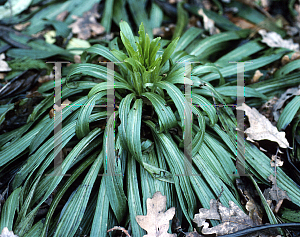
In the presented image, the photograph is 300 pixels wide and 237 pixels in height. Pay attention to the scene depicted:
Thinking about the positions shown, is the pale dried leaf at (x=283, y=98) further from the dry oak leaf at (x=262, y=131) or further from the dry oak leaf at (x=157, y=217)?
the dry oak leaf at (x=157, y=217)

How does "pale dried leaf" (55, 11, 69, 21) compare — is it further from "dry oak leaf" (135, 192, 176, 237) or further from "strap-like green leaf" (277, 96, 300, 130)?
"strap-like green leaf" (277, 96, 300, 130)

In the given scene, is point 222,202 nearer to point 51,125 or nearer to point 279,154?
point 279,154

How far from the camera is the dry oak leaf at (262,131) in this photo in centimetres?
170

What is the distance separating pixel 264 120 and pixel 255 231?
85cm

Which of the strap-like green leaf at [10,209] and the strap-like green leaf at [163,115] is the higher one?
the strap-like green leaf at [163,115]

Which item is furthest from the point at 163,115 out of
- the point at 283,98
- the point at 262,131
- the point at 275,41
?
the point at 275,41

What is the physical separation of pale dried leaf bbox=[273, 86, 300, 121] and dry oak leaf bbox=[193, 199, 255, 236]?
91 cm

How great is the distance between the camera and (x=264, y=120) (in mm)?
1808

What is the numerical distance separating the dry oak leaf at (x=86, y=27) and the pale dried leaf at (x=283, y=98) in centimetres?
195

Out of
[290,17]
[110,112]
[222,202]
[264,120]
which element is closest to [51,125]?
[110,112]

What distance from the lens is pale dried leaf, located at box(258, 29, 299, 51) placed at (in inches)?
95.8

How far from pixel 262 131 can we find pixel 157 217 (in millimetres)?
1015

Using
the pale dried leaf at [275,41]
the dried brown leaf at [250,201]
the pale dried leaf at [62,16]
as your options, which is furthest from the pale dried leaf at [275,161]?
the pale dried leaf at [62,16]

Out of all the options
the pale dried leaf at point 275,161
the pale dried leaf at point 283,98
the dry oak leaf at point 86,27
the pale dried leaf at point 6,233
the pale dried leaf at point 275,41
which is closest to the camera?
the pale dried leaf at point 6,233
